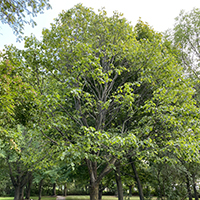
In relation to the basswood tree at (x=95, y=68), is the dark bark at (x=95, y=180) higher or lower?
lower

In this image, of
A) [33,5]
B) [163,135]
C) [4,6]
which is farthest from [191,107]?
[4,6]

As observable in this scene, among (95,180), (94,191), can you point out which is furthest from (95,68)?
(94,191)

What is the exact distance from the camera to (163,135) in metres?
9.02

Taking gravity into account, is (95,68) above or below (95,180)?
above

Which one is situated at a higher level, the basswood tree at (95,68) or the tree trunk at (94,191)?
the basswood tree at (95,68)

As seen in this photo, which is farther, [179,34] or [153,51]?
[179,34]

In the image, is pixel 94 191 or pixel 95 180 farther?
pixel 95 180

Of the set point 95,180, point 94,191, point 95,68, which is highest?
point 95,68

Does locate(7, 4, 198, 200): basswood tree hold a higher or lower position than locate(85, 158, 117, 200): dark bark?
higher

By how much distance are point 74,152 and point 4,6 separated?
5.40m

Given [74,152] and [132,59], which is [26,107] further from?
[132,59]

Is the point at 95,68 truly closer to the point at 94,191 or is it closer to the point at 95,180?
the point at 95,180

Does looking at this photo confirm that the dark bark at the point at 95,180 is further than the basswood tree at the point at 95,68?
Yes

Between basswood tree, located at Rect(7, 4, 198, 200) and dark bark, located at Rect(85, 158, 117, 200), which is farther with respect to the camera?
dark bark, located at Rect(85, 158, 117, 200)
